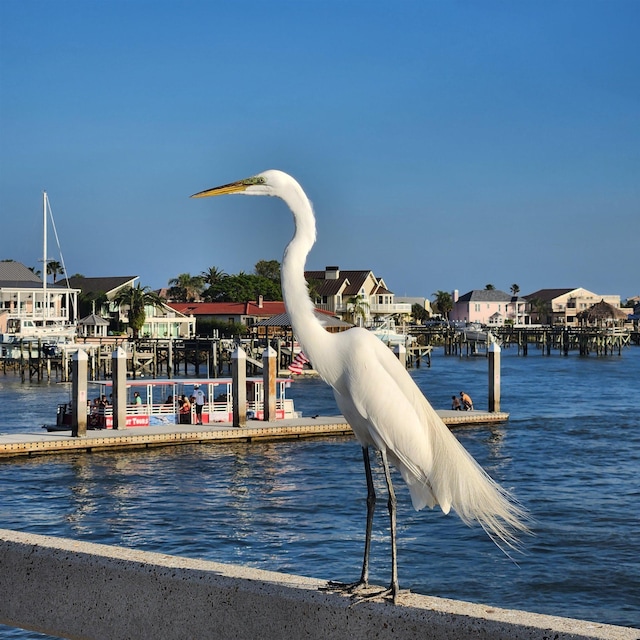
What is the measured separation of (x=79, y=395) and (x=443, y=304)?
168 metres

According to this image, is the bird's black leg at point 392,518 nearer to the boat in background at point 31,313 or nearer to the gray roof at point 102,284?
the boat in background at point 31,313

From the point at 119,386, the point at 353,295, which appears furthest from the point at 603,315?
the point at 119,386

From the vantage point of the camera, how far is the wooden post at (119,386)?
1152 inches

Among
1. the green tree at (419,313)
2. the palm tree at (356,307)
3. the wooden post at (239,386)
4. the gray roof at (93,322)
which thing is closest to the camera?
the wooden post at (239,386)

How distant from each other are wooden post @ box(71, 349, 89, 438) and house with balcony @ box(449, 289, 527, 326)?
156 meters

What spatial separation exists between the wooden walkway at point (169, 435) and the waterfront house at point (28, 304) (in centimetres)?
5057

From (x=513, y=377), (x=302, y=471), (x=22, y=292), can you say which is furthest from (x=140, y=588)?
(x=22, y=292)

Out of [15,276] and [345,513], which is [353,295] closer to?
[15,276]

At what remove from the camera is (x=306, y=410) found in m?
46.7

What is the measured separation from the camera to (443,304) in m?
192

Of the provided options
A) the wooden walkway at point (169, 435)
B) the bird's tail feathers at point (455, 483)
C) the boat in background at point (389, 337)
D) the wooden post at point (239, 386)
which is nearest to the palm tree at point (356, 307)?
the boat in background at point (389, 337)

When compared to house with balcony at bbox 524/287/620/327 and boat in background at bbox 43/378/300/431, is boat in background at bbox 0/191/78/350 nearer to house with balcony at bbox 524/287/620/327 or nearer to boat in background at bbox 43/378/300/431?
boat in background at bbox 43/378/300/431

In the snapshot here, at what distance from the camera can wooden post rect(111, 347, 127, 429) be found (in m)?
29.3

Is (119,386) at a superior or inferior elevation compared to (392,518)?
inferior
